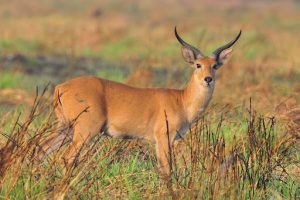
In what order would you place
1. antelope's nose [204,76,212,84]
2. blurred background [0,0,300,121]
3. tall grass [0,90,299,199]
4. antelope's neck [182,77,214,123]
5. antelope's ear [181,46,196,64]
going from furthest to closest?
blurred background [0,0,300,121]
antelope's ear [181,46,196,64]
antelope's neck [182,77,214,123]
antelope's nose [204,76,212,84]
tall grass [0,90,299,199]

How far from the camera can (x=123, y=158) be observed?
7590mm

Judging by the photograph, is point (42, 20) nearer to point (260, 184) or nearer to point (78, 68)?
point (78, 68)

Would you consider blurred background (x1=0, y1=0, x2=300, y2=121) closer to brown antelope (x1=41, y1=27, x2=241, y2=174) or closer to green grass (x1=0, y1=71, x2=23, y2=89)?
green grass (x1=0, y1=71, x2=23, y2=89)

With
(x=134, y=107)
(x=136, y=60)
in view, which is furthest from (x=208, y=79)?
(x=136, y=60)

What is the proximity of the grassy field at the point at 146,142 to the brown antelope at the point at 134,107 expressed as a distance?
0.18 m

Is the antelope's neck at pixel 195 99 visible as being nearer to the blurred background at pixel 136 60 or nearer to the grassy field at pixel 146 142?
the grassy field at pixel 146 142

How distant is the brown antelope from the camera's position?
27.3 ft

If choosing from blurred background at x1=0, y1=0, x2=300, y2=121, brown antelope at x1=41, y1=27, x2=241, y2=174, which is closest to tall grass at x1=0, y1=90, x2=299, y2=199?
brown antelope at x1=41, y1=27, x2=241, y2=174

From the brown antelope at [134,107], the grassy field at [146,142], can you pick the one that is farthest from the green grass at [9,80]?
the brown antelope at [134,107]

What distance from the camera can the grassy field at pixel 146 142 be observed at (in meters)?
6.23

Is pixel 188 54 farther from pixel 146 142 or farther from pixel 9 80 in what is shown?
pixel 9 80

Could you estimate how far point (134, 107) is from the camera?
875 centimetres

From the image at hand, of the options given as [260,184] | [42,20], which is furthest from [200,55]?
[42,20]

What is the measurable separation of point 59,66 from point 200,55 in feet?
30.2
